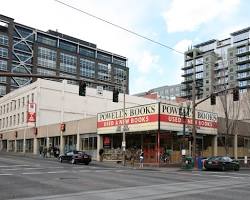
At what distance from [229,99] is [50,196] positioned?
4902 cm

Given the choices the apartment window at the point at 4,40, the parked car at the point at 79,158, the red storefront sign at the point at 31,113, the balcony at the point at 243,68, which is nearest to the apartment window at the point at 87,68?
the apartment window at the point at 4,40

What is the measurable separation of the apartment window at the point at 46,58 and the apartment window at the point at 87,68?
1079 cm

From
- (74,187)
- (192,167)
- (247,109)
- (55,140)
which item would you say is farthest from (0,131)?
(74,187)

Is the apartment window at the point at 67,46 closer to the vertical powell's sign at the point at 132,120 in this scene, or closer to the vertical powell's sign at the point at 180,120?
the vertical powell's sign at the point at 132,120

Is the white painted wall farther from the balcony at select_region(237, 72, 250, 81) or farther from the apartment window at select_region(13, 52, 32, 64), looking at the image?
the balcony at select_region(237, 72, 250, 81)

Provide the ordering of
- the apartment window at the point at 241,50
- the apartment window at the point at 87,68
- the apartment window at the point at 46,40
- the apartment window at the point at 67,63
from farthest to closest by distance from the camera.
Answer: the apartment window at the point at 241,50 < the apartment window at the point at 87,68 < the apartment window at the point at 67,63 < the apartment window at the point at 46,40

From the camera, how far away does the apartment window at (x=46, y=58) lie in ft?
407

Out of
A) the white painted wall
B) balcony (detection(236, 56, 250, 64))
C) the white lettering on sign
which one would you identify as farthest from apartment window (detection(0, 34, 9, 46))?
balcony (detection(236, 56, 250, 64))

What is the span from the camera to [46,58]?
126 m

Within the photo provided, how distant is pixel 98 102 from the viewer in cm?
7894

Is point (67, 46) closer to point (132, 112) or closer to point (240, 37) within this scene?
point (240, 37)

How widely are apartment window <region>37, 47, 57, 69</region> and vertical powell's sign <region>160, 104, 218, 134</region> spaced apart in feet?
280

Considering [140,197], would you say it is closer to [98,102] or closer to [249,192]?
[249,192]

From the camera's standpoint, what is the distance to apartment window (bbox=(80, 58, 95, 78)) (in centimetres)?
13500
